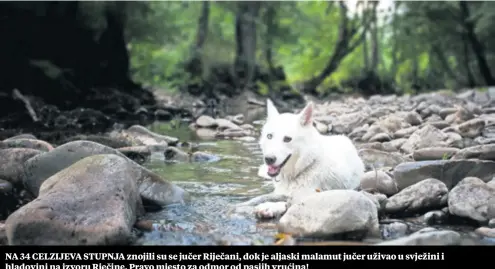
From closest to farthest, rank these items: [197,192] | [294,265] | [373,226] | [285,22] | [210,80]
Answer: [294,265]
[373,226]
[197,192]
[210,80]
[285,22]

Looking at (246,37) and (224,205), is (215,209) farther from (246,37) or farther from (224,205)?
(246,37)

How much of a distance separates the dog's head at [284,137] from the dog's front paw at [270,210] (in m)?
0.38

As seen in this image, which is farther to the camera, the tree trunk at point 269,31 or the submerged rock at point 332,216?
the tree trunk at point 269,31

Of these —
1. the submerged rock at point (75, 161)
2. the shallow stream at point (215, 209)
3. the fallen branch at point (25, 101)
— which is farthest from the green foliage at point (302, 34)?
the submerged rock at point (75, 161)

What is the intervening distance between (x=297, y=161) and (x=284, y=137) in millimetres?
340

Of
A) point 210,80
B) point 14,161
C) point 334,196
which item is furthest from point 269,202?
point 210,80

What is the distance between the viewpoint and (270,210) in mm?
4891

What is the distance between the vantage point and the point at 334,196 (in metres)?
4.36

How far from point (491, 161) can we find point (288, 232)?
234 cm

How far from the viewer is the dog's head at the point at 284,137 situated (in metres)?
5.19

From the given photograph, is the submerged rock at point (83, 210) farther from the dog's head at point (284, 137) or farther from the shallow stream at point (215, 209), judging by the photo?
the dog's head at point (284, 137)

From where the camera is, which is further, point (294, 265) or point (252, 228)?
point (252, 228)

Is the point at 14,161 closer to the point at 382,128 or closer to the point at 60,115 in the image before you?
the point at 382,128

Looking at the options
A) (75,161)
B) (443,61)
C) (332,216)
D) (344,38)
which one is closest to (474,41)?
(344,38)
